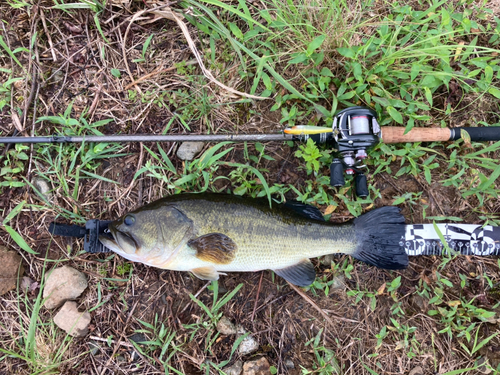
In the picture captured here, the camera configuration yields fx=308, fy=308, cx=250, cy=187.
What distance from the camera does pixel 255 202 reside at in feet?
10.2

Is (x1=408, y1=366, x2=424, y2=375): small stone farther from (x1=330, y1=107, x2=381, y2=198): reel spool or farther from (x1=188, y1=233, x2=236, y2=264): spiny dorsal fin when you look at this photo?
(x1=188, y1=233, x2=236, y2=264): spiny dorsal fin

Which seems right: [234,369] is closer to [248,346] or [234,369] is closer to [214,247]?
[248,346]

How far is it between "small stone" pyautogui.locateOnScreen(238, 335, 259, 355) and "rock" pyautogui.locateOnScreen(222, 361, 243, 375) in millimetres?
115

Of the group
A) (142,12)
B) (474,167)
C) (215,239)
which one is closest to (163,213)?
(215,239)

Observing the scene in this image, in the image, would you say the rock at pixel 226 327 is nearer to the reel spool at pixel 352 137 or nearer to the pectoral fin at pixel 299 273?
the pectoral fin at pixel 299 273

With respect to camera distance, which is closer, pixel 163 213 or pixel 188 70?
pixel 163 213

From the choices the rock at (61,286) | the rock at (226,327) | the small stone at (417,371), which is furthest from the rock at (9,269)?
the small stone at (417,371)

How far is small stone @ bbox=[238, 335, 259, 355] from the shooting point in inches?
130

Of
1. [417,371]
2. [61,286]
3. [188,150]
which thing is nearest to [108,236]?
[61,286]

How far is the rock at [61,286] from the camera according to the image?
3.29m

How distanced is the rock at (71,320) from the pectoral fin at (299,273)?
2.12 metres

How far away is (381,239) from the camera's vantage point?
10.4 ft

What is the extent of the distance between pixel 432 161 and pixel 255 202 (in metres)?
2.07

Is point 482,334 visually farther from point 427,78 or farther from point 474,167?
point 427,78
